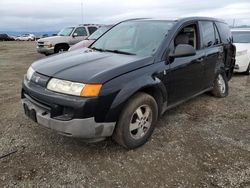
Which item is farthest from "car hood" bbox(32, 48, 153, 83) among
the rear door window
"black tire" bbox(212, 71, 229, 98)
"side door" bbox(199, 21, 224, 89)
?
the rear door window

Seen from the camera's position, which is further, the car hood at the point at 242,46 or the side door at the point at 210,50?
the car hood at the point at 242,46

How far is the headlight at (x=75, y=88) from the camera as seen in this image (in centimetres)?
293

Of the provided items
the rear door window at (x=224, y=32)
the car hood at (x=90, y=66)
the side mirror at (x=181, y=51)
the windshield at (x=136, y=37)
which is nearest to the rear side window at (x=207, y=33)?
the rear door window at (x=224, y=32)

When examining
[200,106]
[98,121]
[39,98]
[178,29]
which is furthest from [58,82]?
[200,106]

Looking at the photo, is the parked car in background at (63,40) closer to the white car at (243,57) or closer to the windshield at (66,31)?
the windshield at (66,31)

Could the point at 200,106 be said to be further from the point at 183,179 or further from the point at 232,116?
the point at 183,179

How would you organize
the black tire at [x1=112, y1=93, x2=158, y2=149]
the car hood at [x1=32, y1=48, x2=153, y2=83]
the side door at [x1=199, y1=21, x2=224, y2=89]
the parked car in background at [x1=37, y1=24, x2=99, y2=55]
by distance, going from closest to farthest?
1. the car hood at [x1=32, y1=48, x2=153, y2=83]
2. the black tire at [x1=112, y1=93, x2=158, y2=149]
3. the side door at [x1=199, y1=21, x2=224, y2=89]
4. the parked car in background at [x1=37, y1=24, x2=99, y2=55]

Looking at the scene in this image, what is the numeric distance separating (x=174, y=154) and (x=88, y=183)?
1221 mm

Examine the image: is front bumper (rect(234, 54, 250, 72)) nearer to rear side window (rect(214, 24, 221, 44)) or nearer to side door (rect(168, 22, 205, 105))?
rear side window (rect(214, 24, 221, 44))

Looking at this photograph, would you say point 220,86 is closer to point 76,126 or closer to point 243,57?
point 243,57

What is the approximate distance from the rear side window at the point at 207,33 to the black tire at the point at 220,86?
0.82 meters

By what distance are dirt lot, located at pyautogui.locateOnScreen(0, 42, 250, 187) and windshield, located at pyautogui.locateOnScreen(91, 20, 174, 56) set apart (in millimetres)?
1307

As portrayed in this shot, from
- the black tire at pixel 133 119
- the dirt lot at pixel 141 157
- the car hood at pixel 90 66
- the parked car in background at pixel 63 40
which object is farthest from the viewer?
the parked car in background at pixel 63 40

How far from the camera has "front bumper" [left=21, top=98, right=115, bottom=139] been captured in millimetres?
2957
